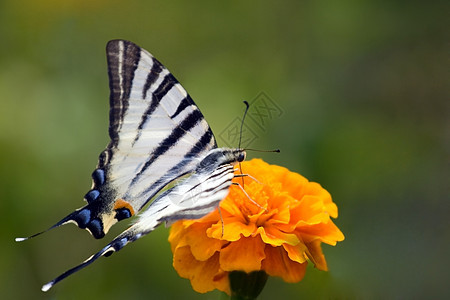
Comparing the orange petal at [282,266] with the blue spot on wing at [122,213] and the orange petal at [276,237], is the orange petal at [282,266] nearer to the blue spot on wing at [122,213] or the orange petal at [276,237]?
the orange petal at [276,237]

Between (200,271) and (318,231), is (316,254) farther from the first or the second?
(200,271)

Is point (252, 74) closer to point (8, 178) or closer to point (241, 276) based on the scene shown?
point (8, 178)

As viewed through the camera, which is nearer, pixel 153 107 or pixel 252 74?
pixel 153 107

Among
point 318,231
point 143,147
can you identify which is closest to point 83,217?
point 143,147

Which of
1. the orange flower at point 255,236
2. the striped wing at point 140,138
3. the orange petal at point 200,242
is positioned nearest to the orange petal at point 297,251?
the orange flower at point 255,236

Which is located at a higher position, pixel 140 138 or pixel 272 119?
pixel 140 138

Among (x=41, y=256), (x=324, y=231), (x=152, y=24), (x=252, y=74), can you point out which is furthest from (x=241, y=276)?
(x=152, y=24)
